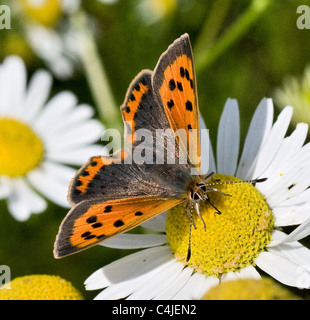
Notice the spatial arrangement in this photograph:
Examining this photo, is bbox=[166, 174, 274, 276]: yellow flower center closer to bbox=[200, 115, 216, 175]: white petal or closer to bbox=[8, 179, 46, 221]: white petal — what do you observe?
bbox=[200, 115, 216, 175]: white petal

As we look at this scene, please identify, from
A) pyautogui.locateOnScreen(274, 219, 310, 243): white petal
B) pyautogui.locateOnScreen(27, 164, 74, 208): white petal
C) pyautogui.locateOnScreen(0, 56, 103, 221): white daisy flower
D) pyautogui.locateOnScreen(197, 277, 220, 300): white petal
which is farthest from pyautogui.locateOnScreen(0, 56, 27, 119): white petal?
pyautogui.locateOnScreen(274, 219, 310, 243): white petal

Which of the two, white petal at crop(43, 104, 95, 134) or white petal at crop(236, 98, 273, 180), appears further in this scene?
white petal at crop(43, 104, 95, 134)

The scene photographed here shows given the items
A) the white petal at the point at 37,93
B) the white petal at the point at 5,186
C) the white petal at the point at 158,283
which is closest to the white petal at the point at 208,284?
the white petal at the point at 158,283

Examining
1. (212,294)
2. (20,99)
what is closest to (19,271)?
(20,99)

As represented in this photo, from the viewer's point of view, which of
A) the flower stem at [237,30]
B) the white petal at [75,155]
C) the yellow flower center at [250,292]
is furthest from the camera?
the white petal at [75,155]

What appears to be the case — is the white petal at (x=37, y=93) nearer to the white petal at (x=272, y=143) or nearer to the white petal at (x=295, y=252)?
the white petal at (x=272, y=143)
